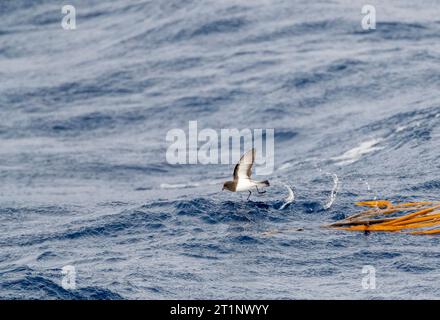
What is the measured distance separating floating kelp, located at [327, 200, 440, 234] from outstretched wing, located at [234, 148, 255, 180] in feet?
9.11

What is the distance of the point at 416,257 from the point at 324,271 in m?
1.89

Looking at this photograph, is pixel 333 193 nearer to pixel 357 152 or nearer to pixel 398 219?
pixel 398 219

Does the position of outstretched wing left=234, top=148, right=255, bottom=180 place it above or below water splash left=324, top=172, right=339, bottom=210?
below

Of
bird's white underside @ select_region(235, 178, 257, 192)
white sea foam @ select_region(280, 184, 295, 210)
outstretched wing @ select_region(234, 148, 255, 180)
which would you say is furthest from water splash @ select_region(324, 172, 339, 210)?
outstretched wing @ select_region(234, 148, 255, 180)

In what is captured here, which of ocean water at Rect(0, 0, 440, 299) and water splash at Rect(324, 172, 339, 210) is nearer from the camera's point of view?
ocean water at Rect(0, 0, 440, 299)

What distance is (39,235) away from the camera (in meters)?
24.4

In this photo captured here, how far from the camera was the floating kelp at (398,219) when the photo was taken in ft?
70.3

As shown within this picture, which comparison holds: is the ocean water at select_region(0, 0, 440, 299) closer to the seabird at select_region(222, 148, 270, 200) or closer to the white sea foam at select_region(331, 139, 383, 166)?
the white sea foam at select_region(331, 139, 383, 166)

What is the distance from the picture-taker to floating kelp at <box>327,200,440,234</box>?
21422 millimetres

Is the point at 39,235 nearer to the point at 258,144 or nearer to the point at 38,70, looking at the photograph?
the point at 258,144

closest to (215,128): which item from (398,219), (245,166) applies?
(398,219)

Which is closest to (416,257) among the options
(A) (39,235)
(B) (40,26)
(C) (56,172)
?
(A) (39,235)

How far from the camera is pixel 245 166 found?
2039cm

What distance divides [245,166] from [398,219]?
388cm
